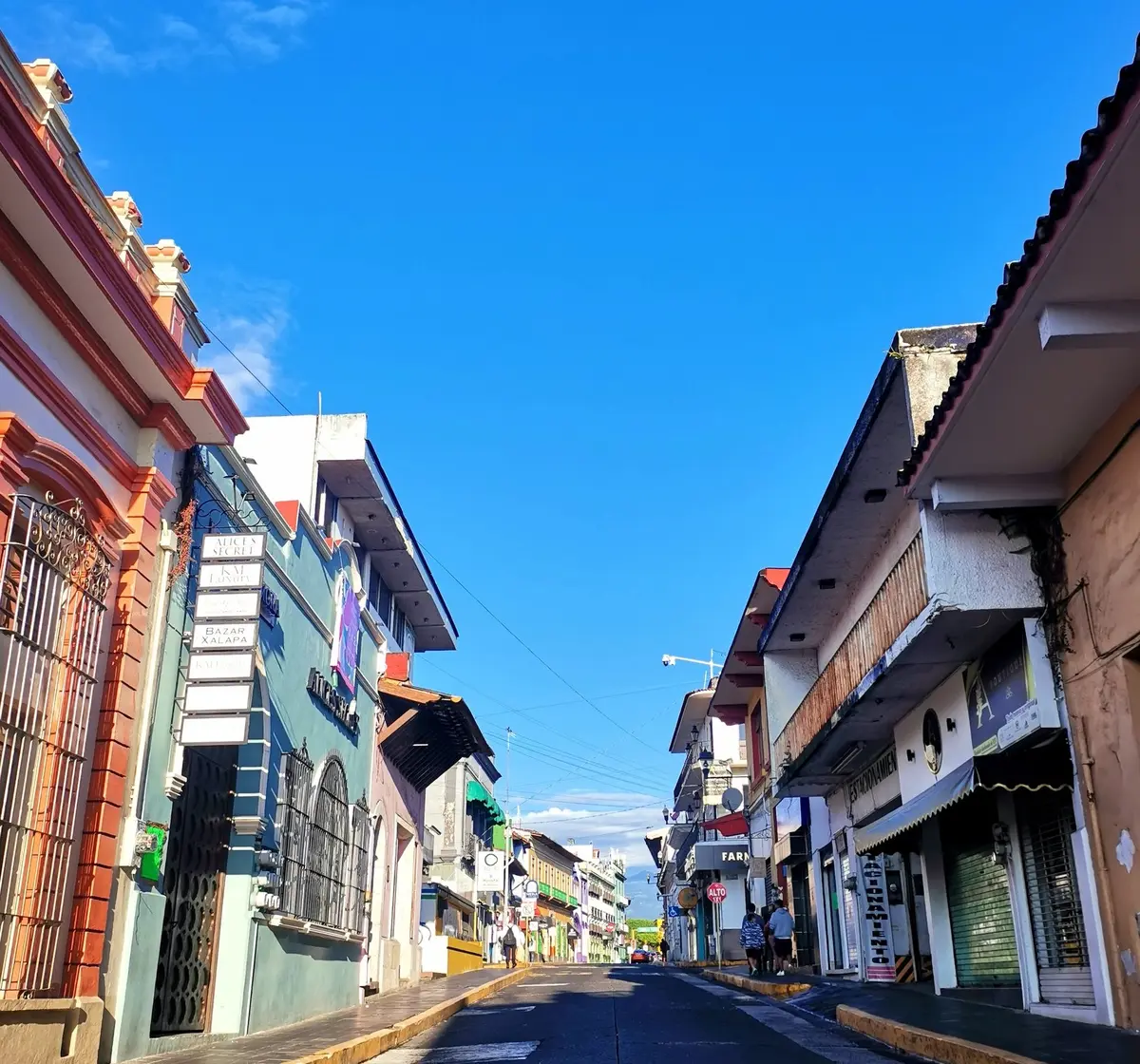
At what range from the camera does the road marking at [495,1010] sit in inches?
591

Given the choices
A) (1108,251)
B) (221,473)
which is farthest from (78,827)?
(1108,251)

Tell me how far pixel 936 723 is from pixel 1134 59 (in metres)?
9.95

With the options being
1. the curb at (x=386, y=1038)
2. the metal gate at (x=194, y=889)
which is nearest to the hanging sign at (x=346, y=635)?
the metal gate at (x=194, y=889)

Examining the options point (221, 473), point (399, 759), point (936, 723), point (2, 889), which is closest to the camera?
point (2, 889)

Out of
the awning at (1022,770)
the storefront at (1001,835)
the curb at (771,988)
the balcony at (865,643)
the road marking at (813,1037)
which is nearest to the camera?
the road marking at (813,1037)

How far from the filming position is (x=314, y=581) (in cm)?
1487

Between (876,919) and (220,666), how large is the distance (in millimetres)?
13416

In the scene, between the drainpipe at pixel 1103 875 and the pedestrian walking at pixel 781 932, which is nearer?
the drainpipe at pixel 1103 875

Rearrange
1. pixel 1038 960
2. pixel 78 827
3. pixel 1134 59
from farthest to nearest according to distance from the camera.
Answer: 1. pixel 1038 960
2. pixel 78 827
3. pixel 1134 59

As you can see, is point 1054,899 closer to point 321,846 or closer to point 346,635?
point 321,846

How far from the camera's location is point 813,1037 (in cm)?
1102

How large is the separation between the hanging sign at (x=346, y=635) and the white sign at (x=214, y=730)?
578 cm

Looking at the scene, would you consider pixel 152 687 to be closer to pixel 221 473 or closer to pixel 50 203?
pixel 221 473

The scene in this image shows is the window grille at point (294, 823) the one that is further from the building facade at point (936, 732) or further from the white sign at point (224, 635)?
the building facade at point (936, 732)
